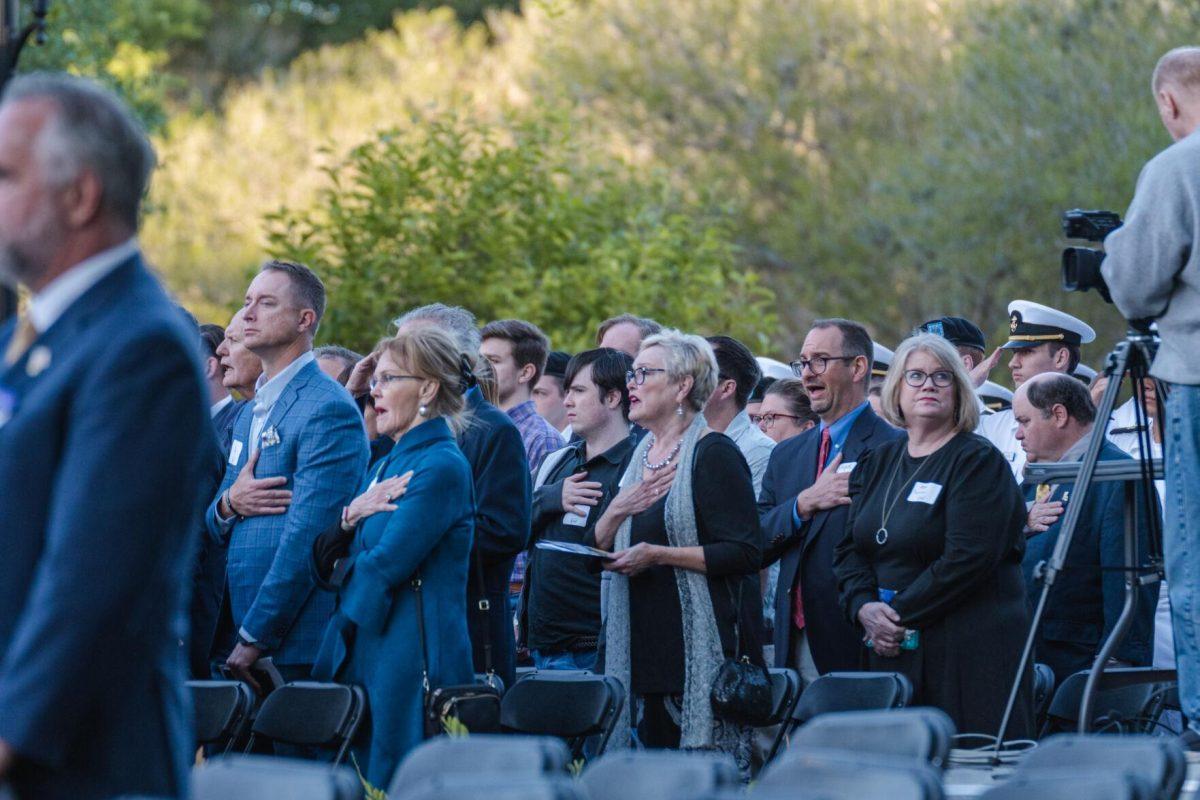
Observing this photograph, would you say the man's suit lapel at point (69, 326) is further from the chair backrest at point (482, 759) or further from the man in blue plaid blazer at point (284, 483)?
the man in blue plaid blazer at point (284, 483)

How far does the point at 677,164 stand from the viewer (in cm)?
2567

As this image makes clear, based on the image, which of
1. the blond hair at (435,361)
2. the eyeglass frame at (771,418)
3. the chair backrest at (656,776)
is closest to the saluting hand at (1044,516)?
the eyeglass frame at (771,418)

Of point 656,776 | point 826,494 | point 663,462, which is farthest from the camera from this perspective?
point 826,494

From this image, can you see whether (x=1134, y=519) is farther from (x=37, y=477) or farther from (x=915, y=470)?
(x=37, y=477)

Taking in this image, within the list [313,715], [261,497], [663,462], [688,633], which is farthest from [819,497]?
[313,715]

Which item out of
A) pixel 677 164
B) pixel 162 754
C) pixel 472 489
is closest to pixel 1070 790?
pixel 162 754

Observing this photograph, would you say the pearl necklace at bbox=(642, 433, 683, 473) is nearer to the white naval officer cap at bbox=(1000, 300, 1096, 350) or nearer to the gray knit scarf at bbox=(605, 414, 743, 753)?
the gray knit scarf at bbox=(605, 414, 743, 753)

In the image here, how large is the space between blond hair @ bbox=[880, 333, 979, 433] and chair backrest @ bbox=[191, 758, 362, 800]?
11.7ft

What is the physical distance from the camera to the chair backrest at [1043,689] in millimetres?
6434

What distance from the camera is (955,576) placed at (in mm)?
5883

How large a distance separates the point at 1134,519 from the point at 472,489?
211cm

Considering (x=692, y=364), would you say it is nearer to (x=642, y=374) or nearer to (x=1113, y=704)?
(x=642, y=374)

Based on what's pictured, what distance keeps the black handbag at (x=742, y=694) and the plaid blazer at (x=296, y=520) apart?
4.62 feet

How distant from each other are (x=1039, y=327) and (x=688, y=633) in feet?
9.88
